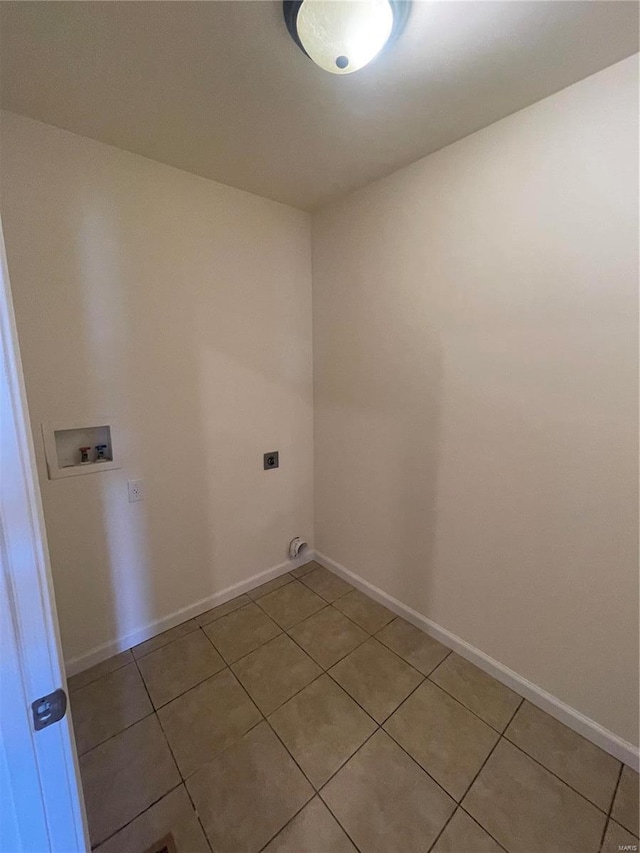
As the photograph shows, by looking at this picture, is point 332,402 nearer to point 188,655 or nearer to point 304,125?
point 304,125

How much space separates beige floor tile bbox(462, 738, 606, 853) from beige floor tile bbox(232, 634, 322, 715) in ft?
2.52

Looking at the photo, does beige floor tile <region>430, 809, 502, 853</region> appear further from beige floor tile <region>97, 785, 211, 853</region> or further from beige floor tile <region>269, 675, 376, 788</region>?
beige floor tile <region>97, 785, 211, 853</region>

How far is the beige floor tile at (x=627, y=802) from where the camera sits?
116 cm

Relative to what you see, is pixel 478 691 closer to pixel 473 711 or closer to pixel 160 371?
pixel 473 711

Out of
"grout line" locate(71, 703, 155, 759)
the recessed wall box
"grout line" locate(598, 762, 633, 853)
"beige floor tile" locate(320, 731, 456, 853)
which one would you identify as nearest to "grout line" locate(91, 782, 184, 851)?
"grout line" locate(71, 703, 155, 759)

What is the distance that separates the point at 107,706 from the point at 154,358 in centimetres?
161

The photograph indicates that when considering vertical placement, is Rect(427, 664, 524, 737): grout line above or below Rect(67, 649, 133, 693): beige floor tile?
below

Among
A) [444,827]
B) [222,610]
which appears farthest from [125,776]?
[444,827]

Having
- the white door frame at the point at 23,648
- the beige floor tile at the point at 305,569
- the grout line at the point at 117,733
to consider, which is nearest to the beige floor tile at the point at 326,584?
the beige floor tile at the point at 305,569

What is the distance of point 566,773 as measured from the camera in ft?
4.29

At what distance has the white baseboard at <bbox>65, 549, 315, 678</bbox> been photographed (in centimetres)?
176

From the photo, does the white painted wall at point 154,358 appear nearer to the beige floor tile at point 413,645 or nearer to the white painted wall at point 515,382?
the white painted wall at point 515,382

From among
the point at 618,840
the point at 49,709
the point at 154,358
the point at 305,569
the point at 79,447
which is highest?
the point at 154,358

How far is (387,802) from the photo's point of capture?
A: 4.00 feet
